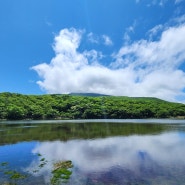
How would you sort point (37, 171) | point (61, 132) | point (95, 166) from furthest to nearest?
point (61, 132) < point (95, 166) < point (37, 171)

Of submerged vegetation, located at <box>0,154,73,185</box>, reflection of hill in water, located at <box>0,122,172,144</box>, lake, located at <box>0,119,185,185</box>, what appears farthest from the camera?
reflection of hill in water, located at <box>0,122,172,144</box>

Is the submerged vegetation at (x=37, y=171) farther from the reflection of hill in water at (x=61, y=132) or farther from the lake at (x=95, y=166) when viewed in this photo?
the reflection of hill in water at (x=61, y=132)

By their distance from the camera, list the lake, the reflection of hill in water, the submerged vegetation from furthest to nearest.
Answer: the reflection of hill in water
the lake
the submerged vegetation

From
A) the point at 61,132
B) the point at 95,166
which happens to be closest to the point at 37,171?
the point at 95,166

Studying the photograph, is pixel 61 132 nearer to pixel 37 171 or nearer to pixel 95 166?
pixel 95 166

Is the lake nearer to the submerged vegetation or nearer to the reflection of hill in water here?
the submerged vegetation

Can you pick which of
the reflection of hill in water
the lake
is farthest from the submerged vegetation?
the reflection of hill in water

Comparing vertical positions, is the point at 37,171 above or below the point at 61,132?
below

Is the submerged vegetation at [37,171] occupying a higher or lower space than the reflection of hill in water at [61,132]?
lower

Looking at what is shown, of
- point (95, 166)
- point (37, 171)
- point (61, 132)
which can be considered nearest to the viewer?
point (37, 171)

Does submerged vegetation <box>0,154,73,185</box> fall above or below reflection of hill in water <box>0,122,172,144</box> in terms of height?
below

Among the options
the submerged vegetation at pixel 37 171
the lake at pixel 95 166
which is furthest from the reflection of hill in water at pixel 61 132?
the submerged vegetation at pixel 37 171

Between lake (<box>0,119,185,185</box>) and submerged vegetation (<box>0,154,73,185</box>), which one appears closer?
submerged vegetation (<box>0,154,73,185</box>)

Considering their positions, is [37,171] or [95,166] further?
[95,166]
